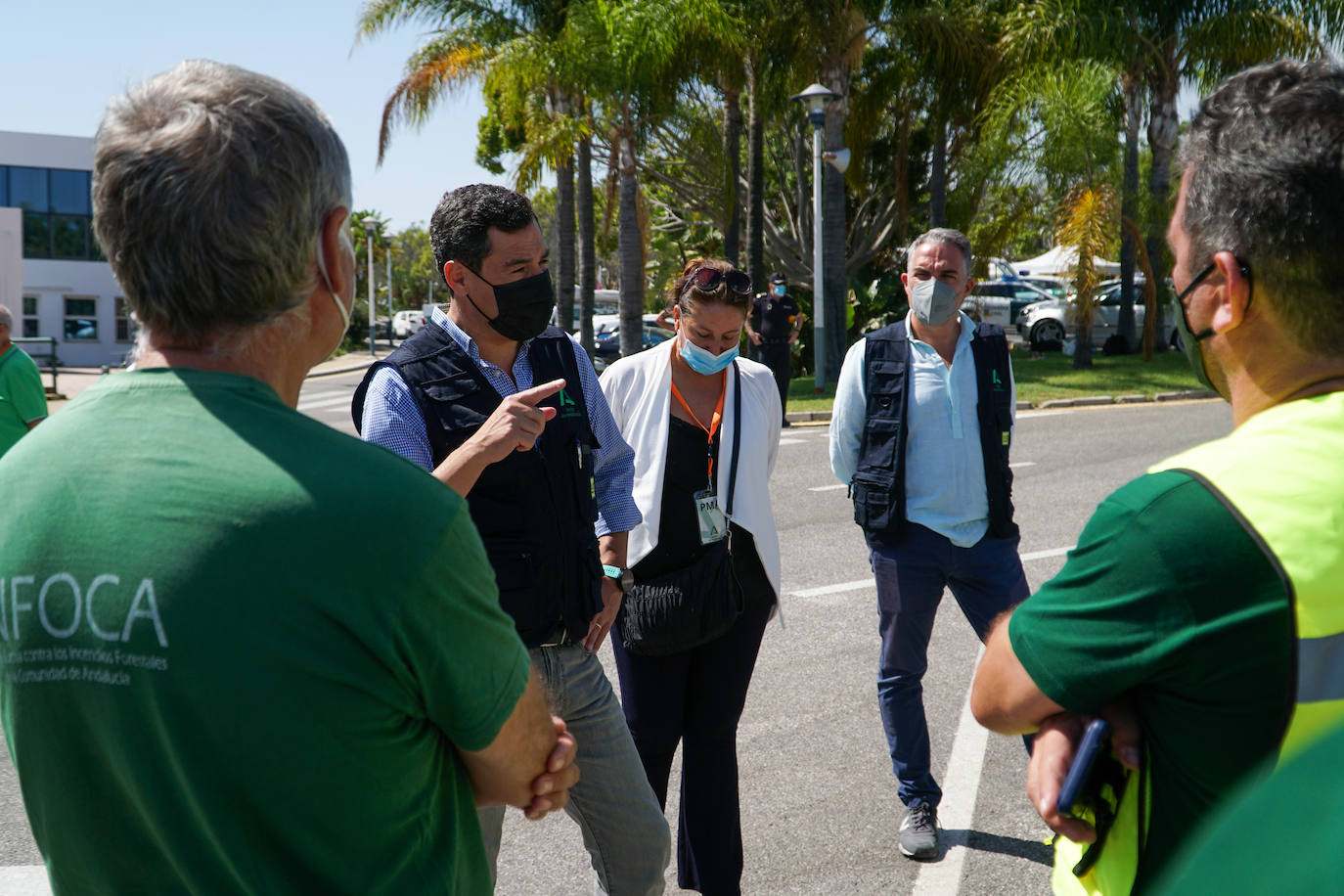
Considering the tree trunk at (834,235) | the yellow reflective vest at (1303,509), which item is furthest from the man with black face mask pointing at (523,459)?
the tree trunk at (834,235)

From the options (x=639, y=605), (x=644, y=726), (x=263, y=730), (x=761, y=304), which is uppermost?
(x=761, y=304)

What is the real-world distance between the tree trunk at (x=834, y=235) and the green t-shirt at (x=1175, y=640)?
18873 mm

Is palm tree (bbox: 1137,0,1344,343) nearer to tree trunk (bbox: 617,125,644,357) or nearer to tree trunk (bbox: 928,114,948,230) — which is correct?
tree trunk (bbox: 928,114,948,230)

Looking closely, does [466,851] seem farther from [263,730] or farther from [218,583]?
[218,583]

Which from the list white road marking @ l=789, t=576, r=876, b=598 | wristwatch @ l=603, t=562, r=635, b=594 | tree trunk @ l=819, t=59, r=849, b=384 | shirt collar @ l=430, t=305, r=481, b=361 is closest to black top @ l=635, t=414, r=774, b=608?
wristwatch @ l=603, t=562, r=635, b=594

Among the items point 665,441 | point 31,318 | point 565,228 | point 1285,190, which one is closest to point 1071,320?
point 565,228

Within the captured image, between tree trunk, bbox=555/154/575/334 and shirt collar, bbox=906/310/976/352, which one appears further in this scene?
tree trunk, bbox=555/154/575/334

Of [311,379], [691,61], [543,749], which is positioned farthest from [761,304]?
[311,379]

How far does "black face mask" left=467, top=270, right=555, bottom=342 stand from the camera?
115 inches

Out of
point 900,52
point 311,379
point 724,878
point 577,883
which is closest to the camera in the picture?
point 724,878

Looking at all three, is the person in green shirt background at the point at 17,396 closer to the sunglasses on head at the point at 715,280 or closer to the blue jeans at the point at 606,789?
the sunglasses on head at the point at 715,280

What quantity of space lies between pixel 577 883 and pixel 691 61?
18143mm

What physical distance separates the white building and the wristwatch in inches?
1642

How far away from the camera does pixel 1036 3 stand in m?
20.2
